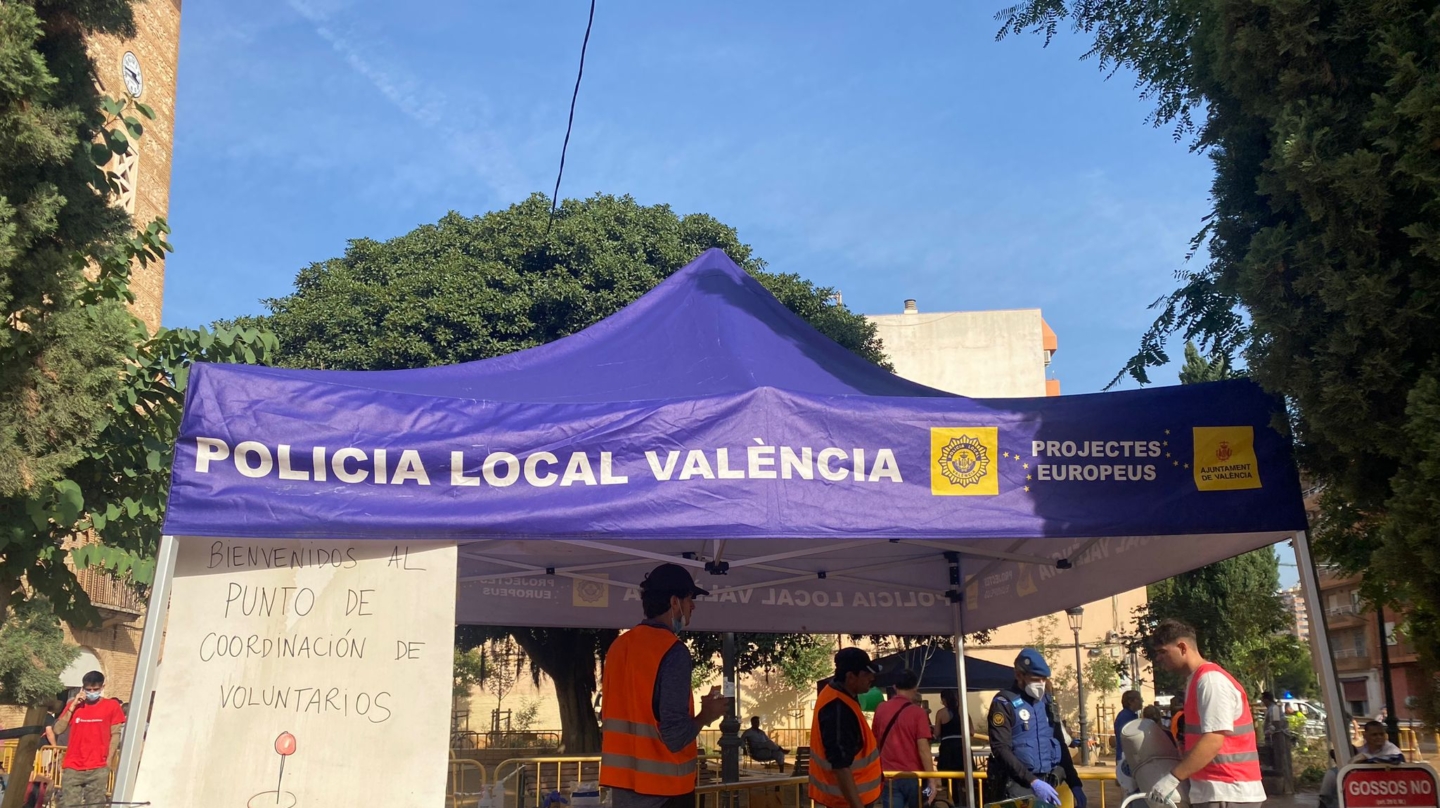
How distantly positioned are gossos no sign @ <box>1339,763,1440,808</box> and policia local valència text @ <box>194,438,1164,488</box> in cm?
159

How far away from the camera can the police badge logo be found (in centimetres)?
548

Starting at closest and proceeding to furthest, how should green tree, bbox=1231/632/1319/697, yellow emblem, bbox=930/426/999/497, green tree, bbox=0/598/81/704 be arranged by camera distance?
1. yellow emblem, bbox=930/426/999/497
2. green tree, bbox=0/598/81/704
3. green tree, bbox=1231/632/1319/697

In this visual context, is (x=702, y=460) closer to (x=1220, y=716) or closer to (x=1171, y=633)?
(x=1171, y=633)

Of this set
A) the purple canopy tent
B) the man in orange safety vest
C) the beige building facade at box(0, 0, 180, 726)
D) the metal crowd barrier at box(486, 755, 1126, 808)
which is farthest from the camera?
the beige building facade at box(0, 0, 180, 726)

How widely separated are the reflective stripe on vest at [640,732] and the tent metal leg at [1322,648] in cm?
307

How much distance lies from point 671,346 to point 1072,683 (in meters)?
37.4

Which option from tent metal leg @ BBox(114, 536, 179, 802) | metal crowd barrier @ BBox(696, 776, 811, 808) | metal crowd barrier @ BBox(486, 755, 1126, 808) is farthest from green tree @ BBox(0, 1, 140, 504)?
metal crowd barrier @ BBox(696, 776, 811, 808)

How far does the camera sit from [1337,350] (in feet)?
16.2

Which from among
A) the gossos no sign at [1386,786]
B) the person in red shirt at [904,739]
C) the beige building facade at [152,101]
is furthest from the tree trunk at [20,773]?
the beige building facade at [152,101]

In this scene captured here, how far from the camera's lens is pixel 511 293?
61.1 feet

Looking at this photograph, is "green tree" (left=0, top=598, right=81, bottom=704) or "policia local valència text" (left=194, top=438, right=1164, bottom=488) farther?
"green tree" (left=0, top=598, right=81, bottom=704)

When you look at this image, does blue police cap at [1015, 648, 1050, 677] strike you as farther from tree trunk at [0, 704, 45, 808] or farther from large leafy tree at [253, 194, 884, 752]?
large leafy tree at [253, 194, 884, 752]

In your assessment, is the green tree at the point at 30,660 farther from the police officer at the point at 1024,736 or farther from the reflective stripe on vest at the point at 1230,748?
the reflective stripe on vest at the point at 1230,748

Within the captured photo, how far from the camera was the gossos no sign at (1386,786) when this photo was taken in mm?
4543
